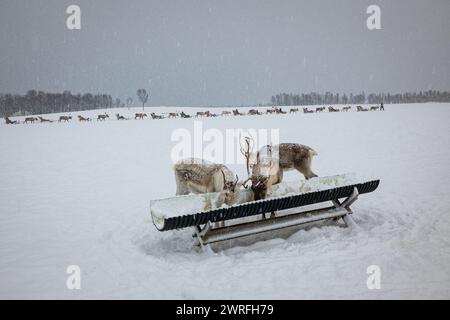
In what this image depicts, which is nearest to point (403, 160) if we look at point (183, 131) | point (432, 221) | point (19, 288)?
point (432, 221)

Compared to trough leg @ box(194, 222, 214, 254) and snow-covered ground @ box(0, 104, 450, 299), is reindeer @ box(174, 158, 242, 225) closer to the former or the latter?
trough leg @ box(194, 222, 214, 254)

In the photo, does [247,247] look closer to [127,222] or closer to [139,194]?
[127,222]

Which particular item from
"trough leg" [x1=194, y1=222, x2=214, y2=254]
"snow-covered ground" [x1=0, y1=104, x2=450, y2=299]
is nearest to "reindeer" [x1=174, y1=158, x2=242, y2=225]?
"trough leg" [x1=194, y1=222, x2=214, y2=254]

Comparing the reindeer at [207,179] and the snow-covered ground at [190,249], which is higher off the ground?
the reindeer at [207,179]

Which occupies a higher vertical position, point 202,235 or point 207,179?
point 207,179

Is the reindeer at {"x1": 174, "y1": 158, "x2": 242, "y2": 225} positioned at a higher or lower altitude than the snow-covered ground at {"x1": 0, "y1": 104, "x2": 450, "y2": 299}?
higher

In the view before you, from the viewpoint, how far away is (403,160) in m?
12.0

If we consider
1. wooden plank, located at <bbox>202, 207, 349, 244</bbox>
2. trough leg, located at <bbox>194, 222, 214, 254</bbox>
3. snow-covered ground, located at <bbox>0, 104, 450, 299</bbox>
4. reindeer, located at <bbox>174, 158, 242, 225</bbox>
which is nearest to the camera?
snow-covered ground, located at <bbox>0, 104, 450, 299</bbox>

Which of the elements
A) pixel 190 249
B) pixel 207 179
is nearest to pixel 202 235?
pixel 190 249

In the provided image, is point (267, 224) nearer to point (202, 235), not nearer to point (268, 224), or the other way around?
point (268, 224)

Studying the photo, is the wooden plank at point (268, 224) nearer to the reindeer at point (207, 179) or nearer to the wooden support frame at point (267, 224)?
the wooden support frame at point (267, 224)

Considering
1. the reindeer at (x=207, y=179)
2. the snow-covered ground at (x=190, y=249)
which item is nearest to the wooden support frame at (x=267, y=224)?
the snow-covered ground at (x=190, y=249)

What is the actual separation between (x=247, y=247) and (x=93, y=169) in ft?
27.3
